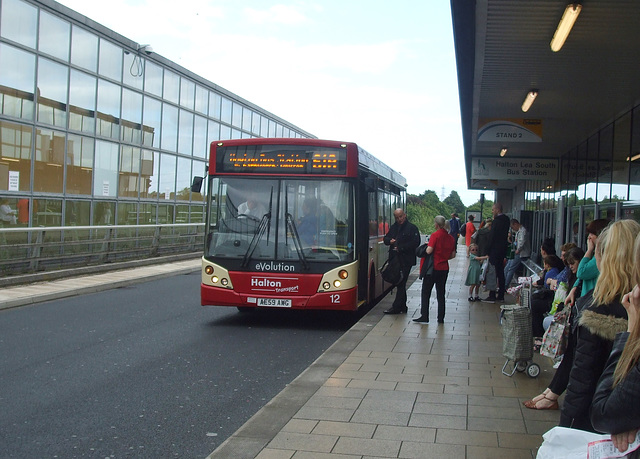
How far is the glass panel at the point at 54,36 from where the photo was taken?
65.4 feet

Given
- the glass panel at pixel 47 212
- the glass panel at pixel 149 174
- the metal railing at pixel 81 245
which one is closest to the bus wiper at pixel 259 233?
the metal railing at pixel 81 245

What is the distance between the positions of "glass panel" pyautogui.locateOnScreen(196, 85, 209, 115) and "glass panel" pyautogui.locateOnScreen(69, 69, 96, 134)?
8711 millimetres

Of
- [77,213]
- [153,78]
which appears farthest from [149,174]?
[77,213]

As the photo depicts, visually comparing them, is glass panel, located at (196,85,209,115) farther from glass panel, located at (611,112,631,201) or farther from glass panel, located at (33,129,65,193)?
glass panel, located at (611,112,631,201)

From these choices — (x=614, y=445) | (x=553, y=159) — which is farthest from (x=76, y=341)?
(x=553, y=159)

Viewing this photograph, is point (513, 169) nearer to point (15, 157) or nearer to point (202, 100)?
point (15, 157)

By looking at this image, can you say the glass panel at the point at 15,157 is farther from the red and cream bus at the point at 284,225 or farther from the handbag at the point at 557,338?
the handbag at the point at 557,338

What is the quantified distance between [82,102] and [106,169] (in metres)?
2.39

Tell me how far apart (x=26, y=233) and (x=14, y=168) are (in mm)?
3961

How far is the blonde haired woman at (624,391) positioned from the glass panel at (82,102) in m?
20.8

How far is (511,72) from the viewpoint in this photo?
10.4m

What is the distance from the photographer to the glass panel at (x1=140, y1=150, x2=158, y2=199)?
85.1ft

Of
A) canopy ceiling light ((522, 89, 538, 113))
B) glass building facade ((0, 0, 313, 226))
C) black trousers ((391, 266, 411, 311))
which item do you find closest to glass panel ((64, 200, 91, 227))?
glass building facade ((0, 0, 313, 226))

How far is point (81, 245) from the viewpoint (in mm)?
18062
